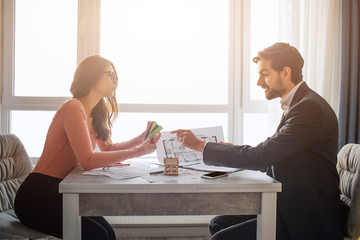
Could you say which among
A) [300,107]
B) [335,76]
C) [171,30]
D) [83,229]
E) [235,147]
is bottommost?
[83,229]

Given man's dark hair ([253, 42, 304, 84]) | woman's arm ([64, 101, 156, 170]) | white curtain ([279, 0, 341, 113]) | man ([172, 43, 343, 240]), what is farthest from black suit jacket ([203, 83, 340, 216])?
white curtain ([279, 0, 341, 113])

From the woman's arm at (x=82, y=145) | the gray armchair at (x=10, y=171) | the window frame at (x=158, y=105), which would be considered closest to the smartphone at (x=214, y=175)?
the woman's arm at (x=82, y=145)

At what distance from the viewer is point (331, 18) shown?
2662 mm

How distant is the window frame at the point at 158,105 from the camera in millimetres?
2787

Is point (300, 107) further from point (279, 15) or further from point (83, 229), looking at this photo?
point (279, 15)

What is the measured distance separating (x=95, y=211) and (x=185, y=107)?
1.64m

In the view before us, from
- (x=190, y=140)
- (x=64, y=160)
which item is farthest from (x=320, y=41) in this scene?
(x=64, y=160)

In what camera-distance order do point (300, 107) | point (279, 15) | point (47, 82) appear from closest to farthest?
point (300, 107)
point (279, 15)
point (47, 82)

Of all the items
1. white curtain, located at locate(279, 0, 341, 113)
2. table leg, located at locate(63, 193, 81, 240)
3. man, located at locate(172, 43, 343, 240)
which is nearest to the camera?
table leg, located at locate(63, 193, 81, 240)

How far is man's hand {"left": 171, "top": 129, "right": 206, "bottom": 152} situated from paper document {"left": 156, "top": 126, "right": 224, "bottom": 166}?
0.43ft

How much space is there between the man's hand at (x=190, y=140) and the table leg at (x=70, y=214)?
0.62m

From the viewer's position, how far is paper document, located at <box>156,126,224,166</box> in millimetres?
1848

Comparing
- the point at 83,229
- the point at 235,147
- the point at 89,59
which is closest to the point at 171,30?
the point at 89,59

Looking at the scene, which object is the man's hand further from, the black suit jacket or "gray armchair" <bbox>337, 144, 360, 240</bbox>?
"gray armchair" <bbox>337, 144, 360, 240</bbox>
